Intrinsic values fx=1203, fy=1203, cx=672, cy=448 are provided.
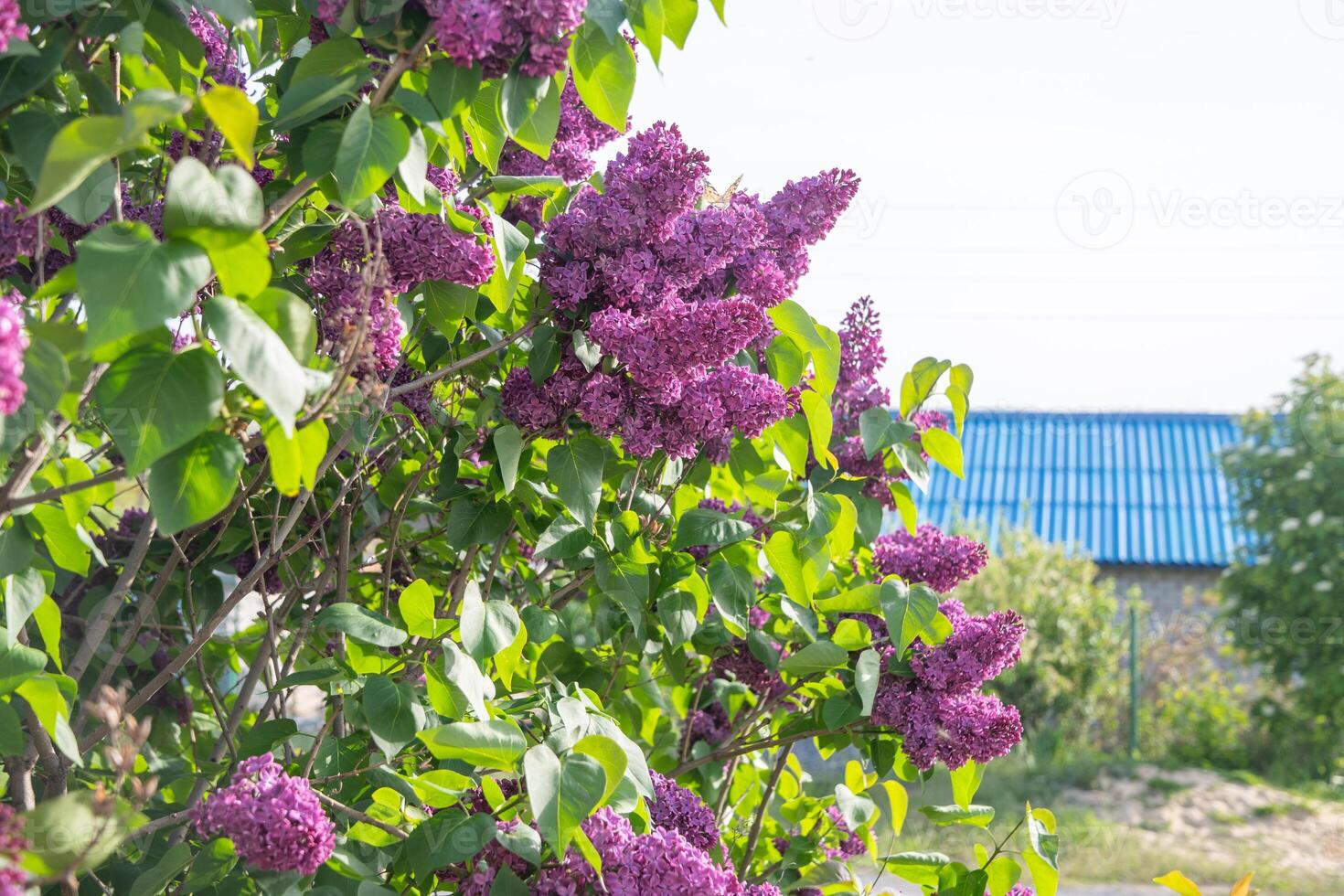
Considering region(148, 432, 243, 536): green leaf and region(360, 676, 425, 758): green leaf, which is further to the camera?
region(360, 676, 425, 758): green leaf

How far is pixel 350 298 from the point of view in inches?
65.6

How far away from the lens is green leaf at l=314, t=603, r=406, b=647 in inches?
64.7

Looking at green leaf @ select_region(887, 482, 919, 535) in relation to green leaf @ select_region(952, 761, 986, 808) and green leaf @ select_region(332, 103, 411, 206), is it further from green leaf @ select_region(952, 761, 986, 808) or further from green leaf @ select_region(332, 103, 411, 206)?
green leaf @ select_region(332, 103, 411, 206)

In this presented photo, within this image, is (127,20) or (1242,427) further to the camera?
(1242,427)

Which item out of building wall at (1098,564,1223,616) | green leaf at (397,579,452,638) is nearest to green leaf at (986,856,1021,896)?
green leaf at (397,579,452,638)

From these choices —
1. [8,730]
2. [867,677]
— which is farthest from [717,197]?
[8,730]

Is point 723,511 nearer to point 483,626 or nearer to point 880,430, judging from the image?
point 880,430

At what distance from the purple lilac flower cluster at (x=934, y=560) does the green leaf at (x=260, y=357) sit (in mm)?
1561

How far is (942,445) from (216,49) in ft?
4.74

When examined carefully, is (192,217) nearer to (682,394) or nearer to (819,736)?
(682,394)

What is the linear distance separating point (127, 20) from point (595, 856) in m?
1.17

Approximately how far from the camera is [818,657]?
210 cm

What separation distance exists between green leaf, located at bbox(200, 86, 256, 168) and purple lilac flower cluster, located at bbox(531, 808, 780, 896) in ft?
3.02

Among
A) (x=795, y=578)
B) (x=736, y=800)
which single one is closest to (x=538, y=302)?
(x=795, y=578)
